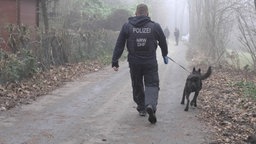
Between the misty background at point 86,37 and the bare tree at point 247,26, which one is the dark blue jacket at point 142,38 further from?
the bare tree at point 247,26

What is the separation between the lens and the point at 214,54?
25141 millimetres

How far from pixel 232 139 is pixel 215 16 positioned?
1891 centimetres

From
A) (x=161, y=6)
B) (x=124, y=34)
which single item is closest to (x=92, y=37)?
(x=124, y=34)

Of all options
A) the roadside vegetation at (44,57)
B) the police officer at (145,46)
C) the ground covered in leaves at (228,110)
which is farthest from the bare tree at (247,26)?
the police officer at (145,46)

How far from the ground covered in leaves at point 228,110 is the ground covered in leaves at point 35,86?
413 cm

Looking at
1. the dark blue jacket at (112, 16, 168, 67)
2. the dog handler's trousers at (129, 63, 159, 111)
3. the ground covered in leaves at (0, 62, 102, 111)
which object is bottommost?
the ground covered in leaves at (0, 62, 102, 111)

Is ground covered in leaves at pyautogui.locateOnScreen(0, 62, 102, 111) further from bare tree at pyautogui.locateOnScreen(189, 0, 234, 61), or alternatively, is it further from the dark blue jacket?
bare tree at pyautogui.locateOnScreen(189, 0, 234, 61)

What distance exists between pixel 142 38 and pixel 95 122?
1.83m

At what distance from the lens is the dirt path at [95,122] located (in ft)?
23.8

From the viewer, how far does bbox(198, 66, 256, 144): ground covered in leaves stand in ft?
25.8

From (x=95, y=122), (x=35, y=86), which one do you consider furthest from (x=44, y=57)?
(x=95, y=122)

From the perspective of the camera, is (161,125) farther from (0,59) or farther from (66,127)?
(0,59)

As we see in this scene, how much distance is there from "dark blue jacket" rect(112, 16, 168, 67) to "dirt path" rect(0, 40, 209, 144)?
1.27 metres

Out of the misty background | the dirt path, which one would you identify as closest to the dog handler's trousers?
the dirt path
